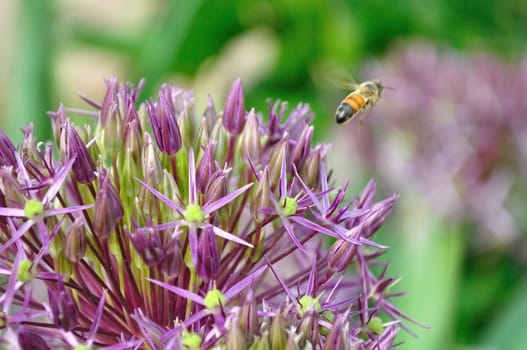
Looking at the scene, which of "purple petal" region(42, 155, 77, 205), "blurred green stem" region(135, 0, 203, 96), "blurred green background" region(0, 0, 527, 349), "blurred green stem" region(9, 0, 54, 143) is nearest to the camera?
"purple petal" region(42, 155, 77, 205)

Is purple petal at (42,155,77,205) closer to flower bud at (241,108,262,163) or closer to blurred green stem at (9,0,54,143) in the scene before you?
flower bud at (241,108,262,163)

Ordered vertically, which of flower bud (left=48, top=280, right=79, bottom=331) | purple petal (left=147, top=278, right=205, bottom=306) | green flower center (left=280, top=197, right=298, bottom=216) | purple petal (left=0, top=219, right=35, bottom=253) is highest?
green flower center (left=280, top=197, right=298, bottom=216)

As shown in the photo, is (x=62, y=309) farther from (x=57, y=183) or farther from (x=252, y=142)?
(x=252, y=142)

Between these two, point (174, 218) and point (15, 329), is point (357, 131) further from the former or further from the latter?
point (15, 329)

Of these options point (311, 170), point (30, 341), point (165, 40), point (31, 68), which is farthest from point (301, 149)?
point (165, 40)

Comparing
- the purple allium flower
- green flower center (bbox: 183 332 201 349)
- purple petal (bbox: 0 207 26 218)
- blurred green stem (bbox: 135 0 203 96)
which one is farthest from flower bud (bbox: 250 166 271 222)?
blurred green stem (bbox: 135 0 203 96)

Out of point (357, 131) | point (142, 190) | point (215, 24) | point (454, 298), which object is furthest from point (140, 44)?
point (142, 190)
